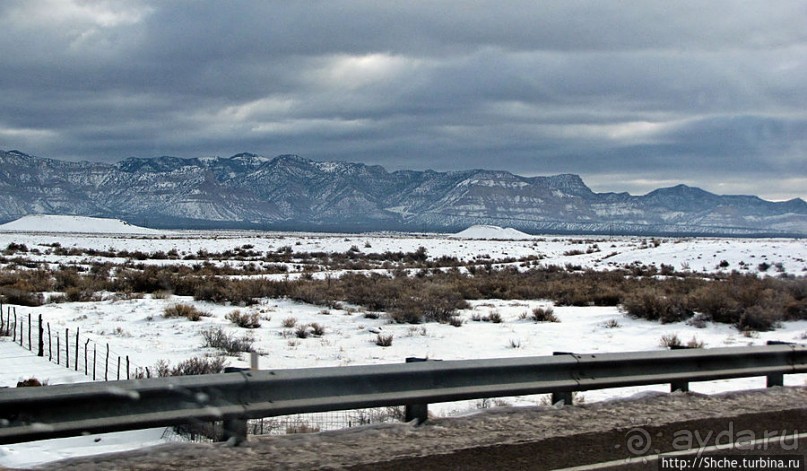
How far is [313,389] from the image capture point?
24.5 feet

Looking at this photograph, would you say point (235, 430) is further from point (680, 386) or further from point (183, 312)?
point (183, 312)

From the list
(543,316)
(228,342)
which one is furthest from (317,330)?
(543,316)

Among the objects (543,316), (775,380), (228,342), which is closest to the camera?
(775,380)

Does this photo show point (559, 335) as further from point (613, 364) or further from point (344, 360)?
point (613, 364)

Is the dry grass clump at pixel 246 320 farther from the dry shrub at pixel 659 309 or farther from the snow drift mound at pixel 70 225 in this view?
the snow drift mound at pixel 70 225

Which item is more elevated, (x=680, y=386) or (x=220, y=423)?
(x=220, y=423)

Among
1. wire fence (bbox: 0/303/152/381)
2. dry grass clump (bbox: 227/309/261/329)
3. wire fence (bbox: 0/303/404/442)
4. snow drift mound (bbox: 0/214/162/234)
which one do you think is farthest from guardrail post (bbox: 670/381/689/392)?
snow drift mound (bbox: 0/214/162/234)

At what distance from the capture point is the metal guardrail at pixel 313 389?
646 cm

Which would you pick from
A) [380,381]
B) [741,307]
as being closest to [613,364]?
[380,381]

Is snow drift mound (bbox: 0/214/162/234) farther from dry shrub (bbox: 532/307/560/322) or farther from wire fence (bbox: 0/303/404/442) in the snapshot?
wire fence (bbox: 0/303/404/442)

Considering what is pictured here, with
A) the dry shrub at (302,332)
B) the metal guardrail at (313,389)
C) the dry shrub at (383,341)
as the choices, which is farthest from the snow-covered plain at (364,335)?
the metal guardrail at (313,389)

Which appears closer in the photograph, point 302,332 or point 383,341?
point 383,341

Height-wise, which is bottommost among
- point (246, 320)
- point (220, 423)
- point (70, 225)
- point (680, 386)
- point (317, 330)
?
point (317, 330)

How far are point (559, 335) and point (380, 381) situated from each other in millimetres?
11291
